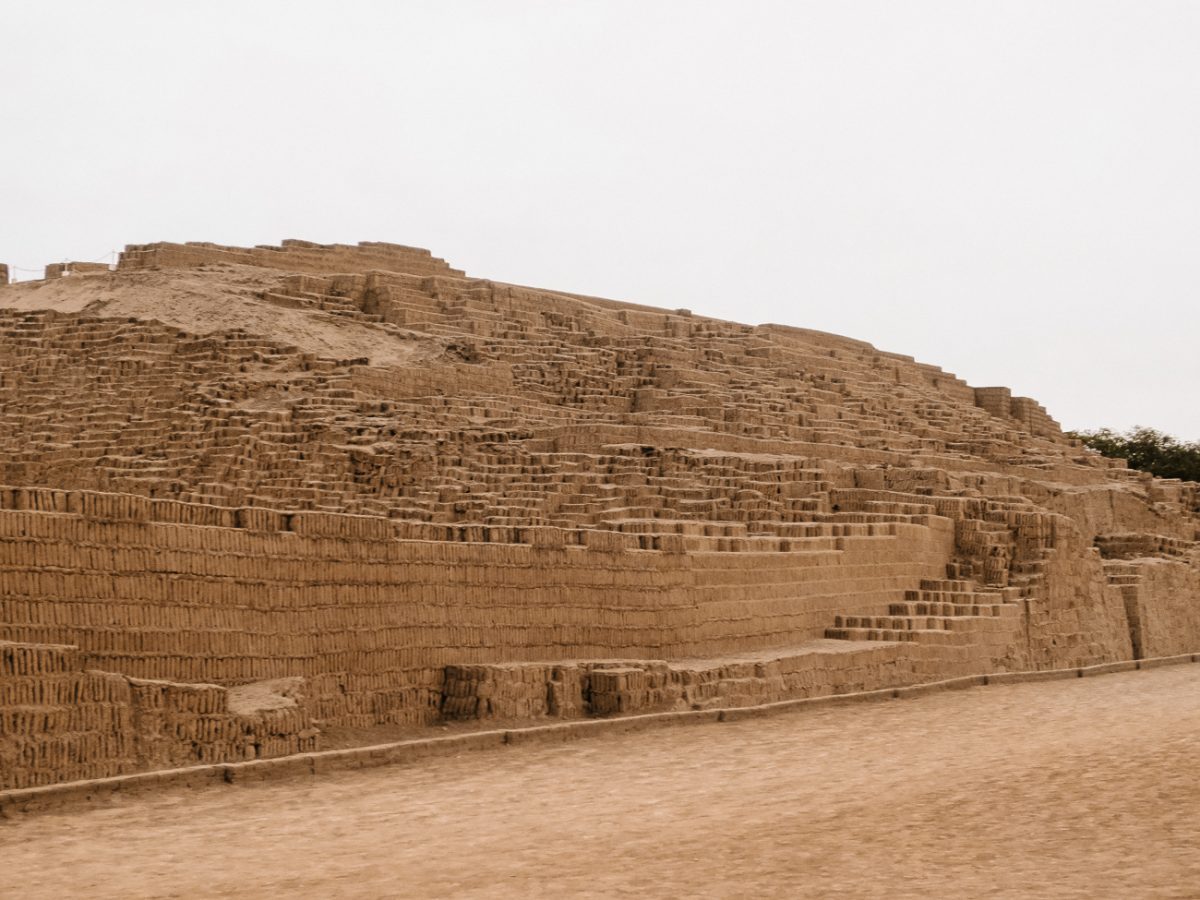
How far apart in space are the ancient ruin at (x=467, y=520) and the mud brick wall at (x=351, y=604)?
0.07ft

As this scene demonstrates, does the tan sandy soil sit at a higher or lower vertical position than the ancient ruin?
higher

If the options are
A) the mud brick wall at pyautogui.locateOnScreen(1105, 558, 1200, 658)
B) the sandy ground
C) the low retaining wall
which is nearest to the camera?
the sandy ground

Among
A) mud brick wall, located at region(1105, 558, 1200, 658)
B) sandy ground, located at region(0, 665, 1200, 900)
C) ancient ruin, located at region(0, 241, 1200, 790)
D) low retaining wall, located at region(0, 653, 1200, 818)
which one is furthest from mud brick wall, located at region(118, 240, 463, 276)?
sandy ground, located at region(0, 665, 1200, 900)

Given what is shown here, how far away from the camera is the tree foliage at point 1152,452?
156 feet

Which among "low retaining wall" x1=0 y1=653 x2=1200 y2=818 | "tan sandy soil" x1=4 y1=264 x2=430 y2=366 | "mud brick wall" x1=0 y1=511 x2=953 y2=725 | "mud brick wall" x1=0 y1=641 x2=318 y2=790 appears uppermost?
"tan sandy soil" x1=4 y1=264 x2=430 y2=366

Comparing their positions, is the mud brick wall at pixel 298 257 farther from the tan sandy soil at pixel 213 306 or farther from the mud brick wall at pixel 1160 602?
the mud brick wall at pixel 1160 602

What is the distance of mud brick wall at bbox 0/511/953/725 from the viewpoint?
31.7 feet

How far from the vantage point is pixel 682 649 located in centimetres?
1402

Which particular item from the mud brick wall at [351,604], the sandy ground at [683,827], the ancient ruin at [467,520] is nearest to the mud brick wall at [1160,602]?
the ancient ruin at [467,520]

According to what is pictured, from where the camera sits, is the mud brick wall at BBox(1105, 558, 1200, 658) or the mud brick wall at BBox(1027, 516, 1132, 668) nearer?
the mud brick wall at BBox(1027, 516, 1132, 668)

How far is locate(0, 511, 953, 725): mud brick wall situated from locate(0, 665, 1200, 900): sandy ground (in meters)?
1.17

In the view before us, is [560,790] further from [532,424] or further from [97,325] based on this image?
[97,325]

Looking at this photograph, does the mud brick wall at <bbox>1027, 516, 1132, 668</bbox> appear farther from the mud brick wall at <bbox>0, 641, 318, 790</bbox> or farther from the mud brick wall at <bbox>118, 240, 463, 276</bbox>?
the mud brick wall at <bbox>118, 240, 463, 276</bbox>

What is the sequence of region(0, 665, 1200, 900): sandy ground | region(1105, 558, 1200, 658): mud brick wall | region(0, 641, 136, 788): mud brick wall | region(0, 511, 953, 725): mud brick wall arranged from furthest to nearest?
region(1105, 558, 1200, 658): mud brick wall → region(0, 511, 953, 725): mud brick wall → region(0, 641, 136, 788): mud brick wall → region(0, 665, 1200, 900): sandy ground
